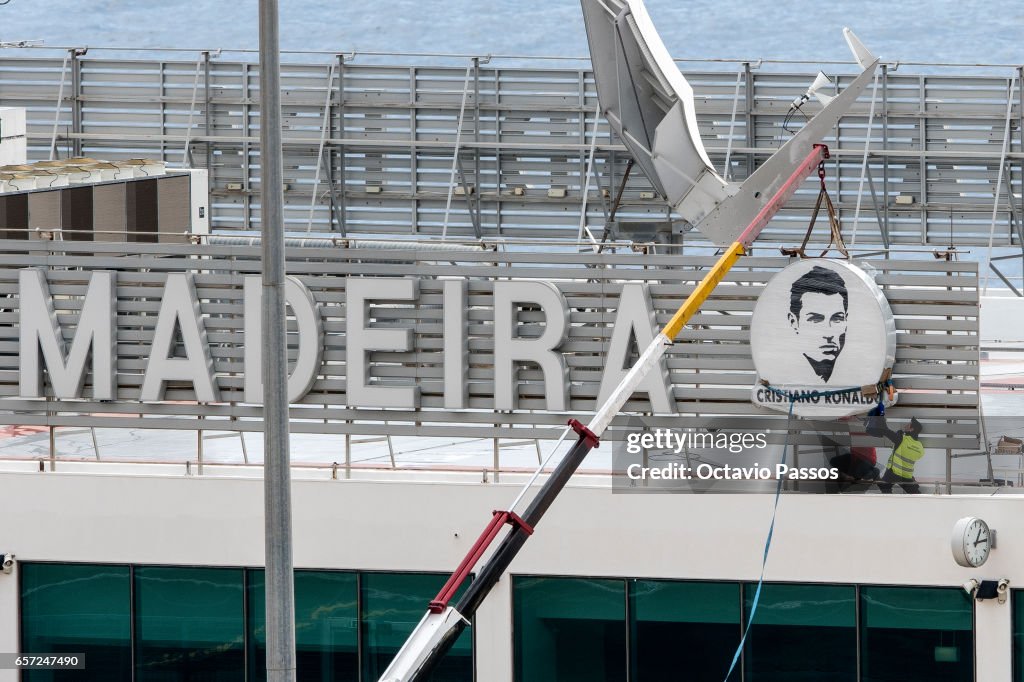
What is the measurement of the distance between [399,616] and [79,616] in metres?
3.48

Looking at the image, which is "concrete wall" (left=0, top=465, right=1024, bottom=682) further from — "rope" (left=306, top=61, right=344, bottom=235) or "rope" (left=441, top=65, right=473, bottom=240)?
"rope" (left=306, top=61, right=344, bottom=235)

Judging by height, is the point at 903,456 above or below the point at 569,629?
above

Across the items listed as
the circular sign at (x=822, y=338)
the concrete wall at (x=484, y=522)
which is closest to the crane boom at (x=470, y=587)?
the concrete wall at (x=484, y=522)

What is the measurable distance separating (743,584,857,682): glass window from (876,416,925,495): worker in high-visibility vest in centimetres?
111

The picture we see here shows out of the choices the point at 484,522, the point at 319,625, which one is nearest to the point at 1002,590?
the point at 484,522

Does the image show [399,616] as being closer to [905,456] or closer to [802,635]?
[802,635]

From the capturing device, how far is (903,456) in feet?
51.7

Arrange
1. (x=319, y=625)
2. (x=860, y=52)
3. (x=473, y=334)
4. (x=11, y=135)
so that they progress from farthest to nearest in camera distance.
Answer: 1. (x=11, y=135)
2. (x=473, y=334)
3. (x=319, y=625)
4. (x=860, y=52)

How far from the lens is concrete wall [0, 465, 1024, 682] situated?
15.3 metres

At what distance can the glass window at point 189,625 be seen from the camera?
55.2 ft

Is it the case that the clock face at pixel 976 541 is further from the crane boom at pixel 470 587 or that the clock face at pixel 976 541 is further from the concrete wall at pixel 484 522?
the crane boom at pixel 470 587

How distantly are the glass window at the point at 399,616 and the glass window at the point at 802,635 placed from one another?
113 inches

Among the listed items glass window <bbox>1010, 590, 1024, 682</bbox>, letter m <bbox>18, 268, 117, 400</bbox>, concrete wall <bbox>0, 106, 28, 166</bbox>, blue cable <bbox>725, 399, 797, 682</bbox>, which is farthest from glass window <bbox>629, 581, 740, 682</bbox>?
concrete wall <bbox>0, 106, 28, 166</bbox>

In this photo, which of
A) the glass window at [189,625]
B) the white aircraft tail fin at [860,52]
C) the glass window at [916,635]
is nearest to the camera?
the glass window at [916,635]
